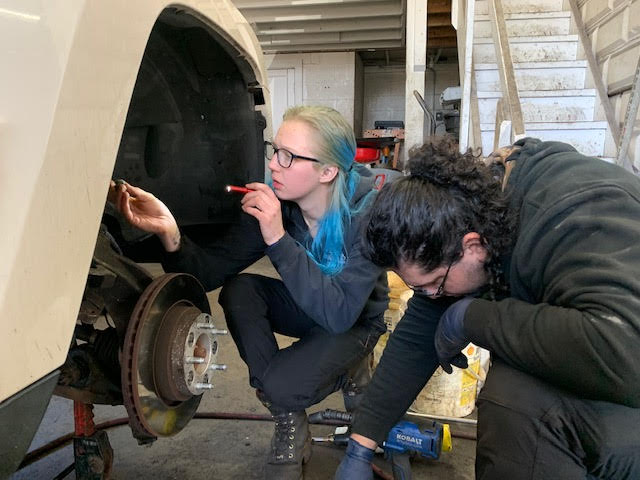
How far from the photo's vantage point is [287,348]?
1.46 meters

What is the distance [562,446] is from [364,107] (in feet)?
28.7

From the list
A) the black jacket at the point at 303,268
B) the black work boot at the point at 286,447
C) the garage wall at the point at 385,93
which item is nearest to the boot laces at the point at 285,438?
the black work boot at the point at 286,447

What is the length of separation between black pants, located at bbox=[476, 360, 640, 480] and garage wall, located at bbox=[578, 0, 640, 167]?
2.92m

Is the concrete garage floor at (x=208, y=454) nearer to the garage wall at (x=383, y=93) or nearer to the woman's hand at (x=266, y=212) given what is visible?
the woman's hand at (x=266, y=212)

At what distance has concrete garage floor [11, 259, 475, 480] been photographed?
1561mm

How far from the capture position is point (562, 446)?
0.93m

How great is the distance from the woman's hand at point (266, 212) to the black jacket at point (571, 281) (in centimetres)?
49

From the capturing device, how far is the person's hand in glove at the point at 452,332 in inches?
41.8

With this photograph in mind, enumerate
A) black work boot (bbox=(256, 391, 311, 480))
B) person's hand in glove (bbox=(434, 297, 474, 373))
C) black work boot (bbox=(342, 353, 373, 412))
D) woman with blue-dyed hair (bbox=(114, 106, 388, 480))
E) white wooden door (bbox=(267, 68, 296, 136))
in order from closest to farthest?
person's hand in glove (bbox=(434, 297, 474, 373)) → woman with blue-dyed hair (bbox=(114, 106, 388, 480)) → black work boot (bbox=(256, 391, 311, 480)) → black work boot (bbox=(342, 353, 373, 412)) → white wooden door (bbox=(267, 68, 296, 136))

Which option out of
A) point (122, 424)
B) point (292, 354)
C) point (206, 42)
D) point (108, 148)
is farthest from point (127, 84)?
point (122, 424)

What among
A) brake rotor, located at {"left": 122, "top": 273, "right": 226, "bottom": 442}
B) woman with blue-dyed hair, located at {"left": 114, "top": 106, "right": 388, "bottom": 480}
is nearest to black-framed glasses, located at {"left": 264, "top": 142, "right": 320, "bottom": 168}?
woman with blue-dyed hair, located at {"left": 114, "top": 106, "right": 388, "bottom": 480}

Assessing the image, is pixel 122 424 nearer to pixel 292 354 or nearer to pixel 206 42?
pixel 292 354

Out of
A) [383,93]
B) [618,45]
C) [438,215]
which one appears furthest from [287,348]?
[383,93]

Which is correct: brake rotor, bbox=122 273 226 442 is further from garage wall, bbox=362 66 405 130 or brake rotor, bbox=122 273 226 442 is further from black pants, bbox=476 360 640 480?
garage wall, bbox=362 66 405 130
